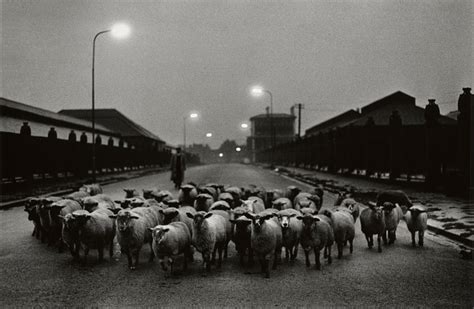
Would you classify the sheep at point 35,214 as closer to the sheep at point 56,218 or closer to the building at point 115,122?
the sheep at point 56,218

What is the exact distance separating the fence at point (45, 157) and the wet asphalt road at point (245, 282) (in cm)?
1559

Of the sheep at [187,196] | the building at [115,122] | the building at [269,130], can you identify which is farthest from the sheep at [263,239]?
the building at [269,130]

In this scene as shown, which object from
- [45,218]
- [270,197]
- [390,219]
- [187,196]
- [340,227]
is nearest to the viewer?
[340,227]

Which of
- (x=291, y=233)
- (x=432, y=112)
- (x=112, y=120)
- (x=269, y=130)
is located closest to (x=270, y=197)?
(x=291, y=233)

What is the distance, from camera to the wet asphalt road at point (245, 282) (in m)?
5.71

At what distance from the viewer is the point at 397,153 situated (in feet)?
79.5

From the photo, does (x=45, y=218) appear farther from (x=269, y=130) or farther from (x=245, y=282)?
(x=269, y=130)

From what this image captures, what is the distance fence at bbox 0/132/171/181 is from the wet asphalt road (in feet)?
51.2

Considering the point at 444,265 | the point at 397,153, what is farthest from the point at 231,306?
the point at 397,153

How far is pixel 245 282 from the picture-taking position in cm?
660

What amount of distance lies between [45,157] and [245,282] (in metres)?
24.1

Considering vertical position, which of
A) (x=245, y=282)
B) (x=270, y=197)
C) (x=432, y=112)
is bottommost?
(x=245, y=282)

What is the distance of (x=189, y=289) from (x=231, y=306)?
39.2 inches

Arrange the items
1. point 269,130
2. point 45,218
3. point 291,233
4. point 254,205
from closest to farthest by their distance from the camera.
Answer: point 291,233 < point 45,218 < point 254,205 < point 269,130
